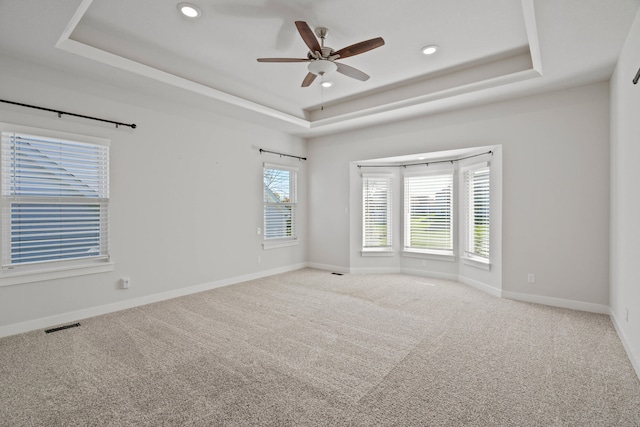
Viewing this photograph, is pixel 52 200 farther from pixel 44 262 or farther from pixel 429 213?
pixel 429 213

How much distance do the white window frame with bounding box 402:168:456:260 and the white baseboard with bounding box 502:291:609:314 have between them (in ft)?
4.19

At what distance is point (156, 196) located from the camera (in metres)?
4.45

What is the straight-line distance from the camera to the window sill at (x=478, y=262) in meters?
4.83

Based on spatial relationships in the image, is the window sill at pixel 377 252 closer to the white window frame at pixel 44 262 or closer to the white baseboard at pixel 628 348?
the white baseboard at pixel 628 348

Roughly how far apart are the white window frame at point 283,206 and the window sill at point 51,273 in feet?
8.70

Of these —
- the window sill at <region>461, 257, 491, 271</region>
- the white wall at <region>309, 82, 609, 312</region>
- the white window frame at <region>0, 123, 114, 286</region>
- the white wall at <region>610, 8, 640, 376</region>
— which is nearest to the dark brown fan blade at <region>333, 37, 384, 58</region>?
the white wall at <region>610, 8, 640, 376</region>

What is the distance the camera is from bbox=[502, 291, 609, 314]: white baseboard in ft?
12.7

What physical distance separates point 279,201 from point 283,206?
15 cm

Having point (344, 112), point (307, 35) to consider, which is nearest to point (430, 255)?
point (344, 112)

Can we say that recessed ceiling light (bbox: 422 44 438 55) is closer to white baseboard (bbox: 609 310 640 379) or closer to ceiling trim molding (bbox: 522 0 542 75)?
ceiling trim molding (bbox: 522 0 542 75)

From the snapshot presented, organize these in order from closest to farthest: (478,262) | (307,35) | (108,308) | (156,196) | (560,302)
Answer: (307,35), (108,308), (560,302), (156,196), (478,262)

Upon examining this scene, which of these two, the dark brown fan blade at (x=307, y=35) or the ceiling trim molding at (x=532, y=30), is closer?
the ceiling trim molding at (x=532, y=30)

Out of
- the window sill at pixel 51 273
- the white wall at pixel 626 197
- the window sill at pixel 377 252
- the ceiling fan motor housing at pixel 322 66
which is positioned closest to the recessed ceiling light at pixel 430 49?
the ceiling fan motor housing at pixel 322 66

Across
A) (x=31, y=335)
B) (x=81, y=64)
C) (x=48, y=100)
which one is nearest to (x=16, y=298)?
(x=31, y=335)
